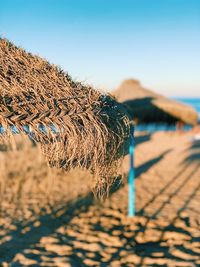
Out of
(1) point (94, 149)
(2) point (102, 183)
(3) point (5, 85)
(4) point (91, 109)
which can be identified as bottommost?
(2) point (102, 183)

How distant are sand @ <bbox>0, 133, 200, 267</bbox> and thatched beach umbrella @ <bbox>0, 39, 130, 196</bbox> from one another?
0.94m

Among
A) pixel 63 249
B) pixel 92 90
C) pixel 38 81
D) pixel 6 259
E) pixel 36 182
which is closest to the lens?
pixel 38 81

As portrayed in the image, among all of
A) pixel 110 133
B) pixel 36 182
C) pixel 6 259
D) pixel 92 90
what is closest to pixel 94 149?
pixel 110 133

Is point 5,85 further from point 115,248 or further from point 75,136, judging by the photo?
point 115,248

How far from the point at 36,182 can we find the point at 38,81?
6013mm

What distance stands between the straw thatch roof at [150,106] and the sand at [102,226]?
537 centimetres

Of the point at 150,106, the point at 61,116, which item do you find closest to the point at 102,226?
the point at 61,116

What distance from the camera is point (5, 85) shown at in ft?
8.36

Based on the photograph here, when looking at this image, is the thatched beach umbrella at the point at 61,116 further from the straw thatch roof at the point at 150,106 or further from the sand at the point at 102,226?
the straw thatch roof at the point at 150,106

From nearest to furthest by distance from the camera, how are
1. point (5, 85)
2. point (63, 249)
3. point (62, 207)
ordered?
point (5, 85) → point (63, 249) → point (62, 207)

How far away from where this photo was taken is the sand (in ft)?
14.6

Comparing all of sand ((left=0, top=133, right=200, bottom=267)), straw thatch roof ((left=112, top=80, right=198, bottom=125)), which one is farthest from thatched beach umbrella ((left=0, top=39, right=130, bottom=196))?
straw thatch roof ((left=112, top=80, right=198, bottom=125))

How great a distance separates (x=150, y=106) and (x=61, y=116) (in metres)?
13.7

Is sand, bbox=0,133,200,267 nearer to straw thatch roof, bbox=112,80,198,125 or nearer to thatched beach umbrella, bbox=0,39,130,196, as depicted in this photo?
thatched beach umbrella, bbox=0,39,130,196
